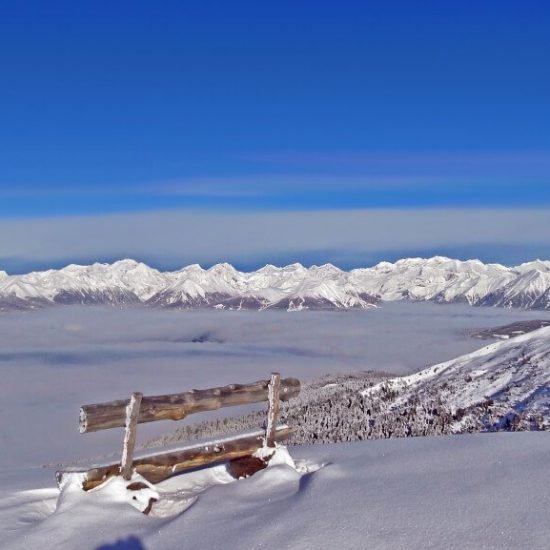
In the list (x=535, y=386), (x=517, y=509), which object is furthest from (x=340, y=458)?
(x=535, y=386)

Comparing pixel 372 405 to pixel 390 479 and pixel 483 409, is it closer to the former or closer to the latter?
pixel 483 409

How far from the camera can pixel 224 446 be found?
1418cm

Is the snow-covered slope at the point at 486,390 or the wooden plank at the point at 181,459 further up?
the wooden plank at the point at 181,459

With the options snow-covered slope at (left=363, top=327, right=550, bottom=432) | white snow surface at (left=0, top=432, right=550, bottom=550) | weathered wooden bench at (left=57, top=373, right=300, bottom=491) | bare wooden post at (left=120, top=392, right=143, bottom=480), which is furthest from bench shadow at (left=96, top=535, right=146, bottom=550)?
snow-covered slope at (left=363, top=327, right=550, bottom=432)

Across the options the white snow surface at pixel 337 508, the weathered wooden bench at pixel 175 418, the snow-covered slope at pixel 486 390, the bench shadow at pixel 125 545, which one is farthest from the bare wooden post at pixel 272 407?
the snow-covered slope at pixel 486 390

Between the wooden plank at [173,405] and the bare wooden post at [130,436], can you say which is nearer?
the wooden plank at [173,405]

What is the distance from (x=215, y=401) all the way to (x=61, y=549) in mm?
5279

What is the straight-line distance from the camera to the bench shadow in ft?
32.0

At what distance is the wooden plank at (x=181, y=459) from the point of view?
12008 millimetres

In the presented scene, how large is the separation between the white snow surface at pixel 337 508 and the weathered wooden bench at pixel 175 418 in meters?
0.38

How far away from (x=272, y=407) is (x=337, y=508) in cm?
530

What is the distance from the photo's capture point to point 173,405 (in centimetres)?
1334

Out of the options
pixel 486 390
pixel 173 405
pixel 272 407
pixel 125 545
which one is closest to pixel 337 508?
pixel 125 545

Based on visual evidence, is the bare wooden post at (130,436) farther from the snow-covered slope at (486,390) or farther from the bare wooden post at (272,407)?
the snow-covered slope at (486,390)
